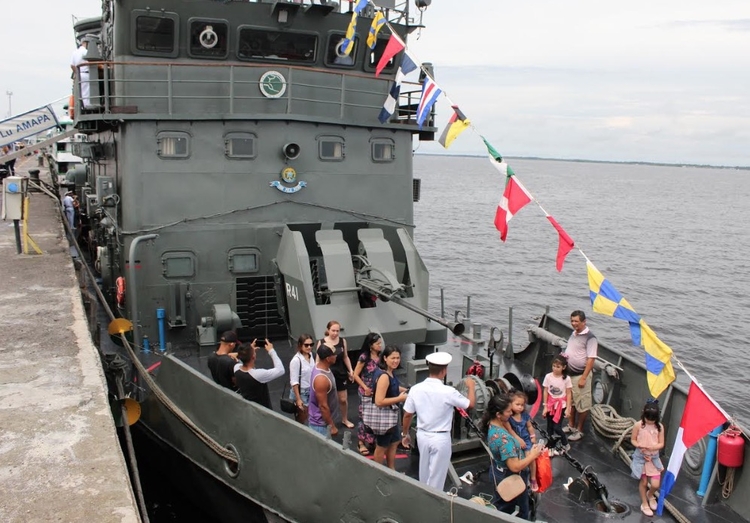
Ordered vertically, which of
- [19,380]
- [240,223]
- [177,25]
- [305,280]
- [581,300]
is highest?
[177,25]

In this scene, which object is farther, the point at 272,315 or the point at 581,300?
the point at 581,300

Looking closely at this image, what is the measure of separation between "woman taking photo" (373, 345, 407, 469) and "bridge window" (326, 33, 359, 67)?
18.6ft

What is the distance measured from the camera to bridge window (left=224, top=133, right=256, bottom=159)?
32.3 feet

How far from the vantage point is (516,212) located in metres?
7.62

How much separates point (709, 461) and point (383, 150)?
6371 mm

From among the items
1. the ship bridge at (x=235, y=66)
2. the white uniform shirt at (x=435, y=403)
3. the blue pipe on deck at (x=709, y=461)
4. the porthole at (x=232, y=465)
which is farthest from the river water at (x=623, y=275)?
the ship bridge at (x=235, y=66)

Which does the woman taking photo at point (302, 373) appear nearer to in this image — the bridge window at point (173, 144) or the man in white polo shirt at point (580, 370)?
the man in white polo shirt at point (580, 370)

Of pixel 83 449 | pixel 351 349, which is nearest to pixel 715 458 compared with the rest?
pixel 351 349

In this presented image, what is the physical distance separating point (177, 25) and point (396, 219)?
168 inches

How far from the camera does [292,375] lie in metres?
7.21

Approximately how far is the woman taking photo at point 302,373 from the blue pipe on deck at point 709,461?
3929 mm

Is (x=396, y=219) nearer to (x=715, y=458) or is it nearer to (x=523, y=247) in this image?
(x=715, y=458)

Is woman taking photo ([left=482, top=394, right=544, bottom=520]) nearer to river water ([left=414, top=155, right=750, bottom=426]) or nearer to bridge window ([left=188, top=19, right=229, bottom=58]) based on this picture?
river water ([left=414, top=155, right=750, bottom=426])

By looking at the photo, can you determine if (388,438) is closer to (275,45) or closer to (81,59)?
A: (275,45)
